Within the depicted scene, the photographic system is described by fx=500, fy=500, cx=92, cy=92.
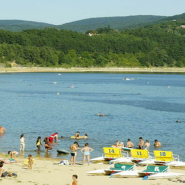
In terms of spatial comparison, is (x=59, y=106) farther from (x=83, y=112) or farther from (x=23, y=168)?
(x=23, y=168)

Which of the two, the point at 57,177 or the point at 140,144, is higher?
the point at 57,177

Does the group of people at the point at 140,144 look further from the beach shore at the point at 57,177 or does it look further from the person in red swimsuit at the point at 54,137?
the beach shore at the point at 57,177

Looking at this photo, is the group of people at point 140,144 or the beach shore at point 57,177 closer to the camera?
the beach shore at point 57,177

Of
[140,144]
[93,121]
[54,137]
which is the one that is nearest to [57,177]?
[140,144]

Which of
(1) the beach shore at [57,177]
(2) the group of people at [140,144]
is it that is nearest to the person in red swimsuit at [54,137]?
(2) the group of people at [140,144]

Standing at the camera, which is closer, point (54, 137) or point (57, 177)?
point (57, 177)

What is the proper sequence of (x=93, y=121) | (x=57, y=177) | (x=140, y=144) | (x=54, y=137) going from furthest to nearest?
(x=93, y=121), (x=54, y=137), (x=140, y=144), (x=57, y=177)

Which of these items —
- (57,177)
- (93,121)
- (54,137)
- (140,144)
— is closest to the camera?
(57,177)

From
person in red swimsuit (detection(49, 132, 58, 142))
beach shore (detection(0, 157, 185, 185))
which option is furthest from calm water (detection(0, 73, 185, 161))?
beach shore (detection(0, 157, 185, 185))

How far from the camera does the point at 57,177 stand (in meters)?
27.9

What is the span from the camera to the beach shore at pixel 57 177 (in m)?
26.4

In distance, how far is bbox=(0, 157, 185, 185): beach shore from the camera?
26.4 metres

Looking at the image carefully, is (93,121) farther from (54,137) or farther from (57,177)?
(57,177)

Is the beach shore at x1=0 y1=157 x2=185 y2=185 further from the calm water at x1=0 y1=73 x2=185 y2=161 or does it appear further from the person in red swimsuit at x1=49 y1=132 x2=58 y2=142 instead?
the person in red swimsuit at x1=49 y1=132 x2=58 y2=142
